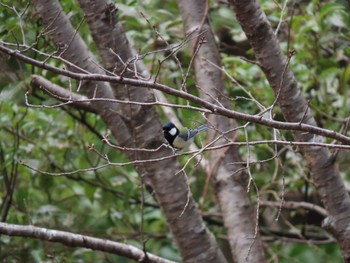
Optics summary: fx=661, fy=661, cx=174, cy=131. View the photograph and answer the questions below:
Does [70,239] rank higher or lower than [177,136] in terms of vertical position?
lower

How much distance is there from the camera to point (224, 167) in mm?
2867

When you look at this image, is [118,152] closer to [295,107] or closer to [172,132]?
[172,132]

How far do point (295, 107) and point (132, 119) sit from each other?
0.60 m

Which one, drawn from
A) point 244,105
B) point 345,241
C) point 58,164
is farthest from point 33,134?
point 345,241

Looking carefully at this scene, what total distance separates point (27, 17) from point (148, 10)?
2.96ft

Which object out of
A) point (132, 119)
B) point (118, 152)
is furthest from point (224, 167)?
point (118, 152)

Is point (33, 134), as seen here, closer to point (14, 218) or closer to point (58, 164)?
point (58, 164)

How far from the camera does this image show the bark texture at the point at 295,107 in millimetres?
2287

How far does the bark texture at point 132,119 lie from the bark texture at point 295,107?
1.47ft

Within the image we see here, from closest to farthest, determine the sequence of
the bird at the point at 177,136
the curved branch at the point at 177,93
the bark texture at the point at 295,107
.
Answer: the curved branch at the point at 177,93 < the bark texture at the point at 295,107 < the bird at the point at 177,136

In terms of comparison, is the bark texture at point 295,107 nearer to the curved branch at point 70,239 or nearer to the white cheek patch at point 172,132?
the white cheek patch at point 172,132

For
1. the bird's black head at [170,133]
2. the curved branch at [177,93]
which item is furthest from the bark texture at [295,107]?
the curved branch at [177,93]

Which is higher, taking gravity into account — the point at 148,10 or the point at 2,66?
the point at 148,10

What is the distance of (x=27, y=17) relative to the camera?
289cm
